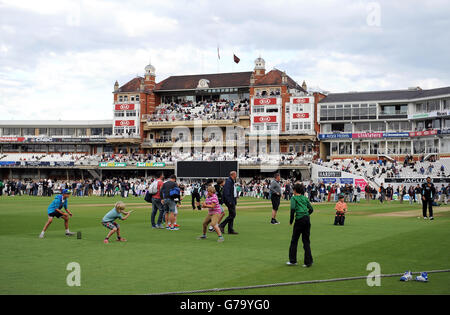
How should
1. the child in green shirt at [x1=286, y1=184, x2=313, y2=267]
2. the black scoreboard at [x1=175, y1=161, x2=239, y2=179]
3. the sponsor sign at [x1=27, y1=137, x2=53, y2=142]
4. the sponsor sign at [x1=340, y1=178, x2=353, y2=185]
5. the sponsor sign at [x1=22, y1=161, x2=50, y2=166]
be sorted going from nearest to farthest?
the child in green shirt at [x1=286, y1=184, x2=313, y2=267] < the sponsor sign at [x1=340, y1=178, x2=353, y2=185] < the black scoreboard at [x1=175, y1=161, x2=239, y2=179] < the sponsor sign at [x1=22, y1=161, x2=50, y2=166] < the sponsor sign at [x1=27, y1=137, x2=53, y2=142]

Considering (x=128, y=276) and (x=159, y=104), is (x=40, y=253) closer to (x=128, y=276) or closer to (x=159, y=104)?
(x=128, y=276)

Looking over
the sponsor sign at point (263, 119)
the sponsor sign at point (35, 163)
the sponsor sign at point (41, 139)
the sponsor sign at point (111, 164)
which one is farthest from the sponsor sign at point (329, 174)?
the sponsor sign at point (41, 139)

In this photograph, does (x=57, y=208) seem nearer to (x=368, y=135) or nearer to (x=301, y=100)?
(x=368, y=135)

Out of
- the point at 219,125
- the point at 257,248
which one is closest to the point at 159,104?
the point at 219,125

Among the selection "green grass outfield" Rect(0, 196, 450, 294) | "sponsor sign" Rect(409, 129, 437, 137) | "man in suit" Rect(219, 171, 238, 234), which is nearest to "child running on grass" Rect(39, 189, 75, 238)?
"green grass outfield" Rect(0, 196, 450, 294)

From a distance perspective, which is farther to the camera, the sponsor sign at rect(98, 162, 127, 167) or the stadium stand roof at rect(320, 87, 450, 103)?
the sponsor sign at rect(98, 162, 127, 167)

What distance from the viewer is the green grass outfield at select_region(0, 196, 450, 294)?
9148 mm

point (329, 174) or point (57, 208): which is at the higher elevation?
point (329, 174)

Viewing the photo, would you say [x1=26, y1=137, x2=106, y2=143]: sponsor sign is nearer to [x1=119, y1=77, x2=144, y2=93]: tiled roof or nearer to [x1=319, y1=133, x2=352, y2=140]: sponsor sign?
[x1=119, y1=77, x2=144, y2=93]: tiled roof

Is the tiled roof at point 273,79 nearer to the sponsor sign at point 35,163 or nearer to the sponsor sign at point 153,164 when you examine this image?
the sponsor sign at point 153,164

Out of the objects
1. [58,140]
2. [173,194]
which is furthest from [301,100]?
[173,194]

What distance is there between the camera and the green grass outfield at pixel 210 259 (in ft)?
30.0

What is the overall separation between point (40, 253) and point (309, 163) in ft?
187

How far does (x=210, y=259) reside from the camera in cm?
1215
